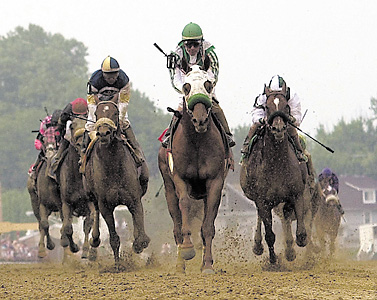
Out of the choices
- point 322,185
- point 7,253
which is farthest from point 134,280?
point 7,253

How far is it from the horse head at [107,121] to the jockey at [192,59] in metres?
0.84

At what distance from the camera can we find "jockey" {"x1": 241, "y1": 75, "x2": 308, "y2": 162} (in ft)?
39.1

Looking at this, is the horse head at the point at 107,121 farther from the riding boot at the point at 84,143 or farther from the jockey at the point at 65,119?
the jockey at the point at 65,119

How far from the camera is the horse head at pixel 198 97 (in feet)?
33.2

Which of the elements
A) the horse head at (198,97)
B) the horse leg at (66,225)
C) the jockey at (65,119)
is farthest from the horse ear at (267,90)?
A: the horse leg at (66,225)

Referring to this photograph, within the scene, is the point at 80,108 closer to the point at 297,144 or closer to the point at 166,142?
the point at 166,142

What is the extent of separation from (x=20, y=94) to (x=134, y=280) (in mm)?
66647

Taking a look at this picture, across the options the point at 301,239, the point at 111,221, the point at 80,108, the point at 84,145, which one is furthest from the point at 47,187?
the point at 301,239

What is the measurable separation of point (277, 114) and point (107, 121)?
2.37m

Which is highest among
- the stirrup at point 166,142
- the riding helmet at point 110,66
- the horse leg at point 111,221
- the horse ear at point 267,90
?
the riding helmet at point 110,66

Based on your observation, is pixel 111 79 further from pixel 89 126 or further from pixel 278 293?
pixel 278 293

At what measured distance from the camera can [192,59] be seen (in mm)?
11594

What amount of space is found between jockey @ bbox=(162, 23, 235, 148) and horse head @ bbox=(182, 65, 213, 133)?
810 mm

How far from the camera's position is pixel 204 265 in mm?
10656
